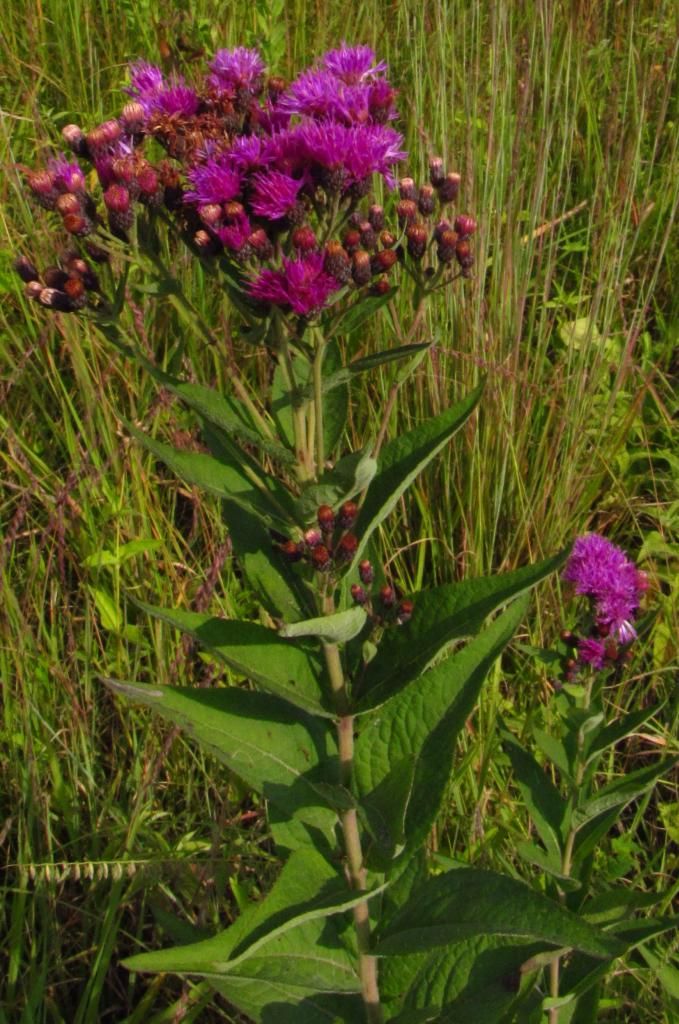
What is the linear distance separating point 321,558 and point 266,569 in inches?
7.8

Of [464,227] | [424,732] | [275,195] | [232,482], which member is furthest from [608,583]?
[275,195]

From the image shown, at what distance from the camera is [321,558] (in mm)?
1311

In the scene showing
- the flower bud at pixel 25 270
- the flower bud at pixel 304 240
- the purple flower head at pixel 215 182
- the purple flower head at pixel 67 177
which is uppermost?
the purple flower head at pixel 215 182

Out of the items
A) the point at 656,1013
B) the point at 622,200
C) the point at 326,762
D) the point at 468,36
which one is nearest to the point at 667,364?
the point at 622,200

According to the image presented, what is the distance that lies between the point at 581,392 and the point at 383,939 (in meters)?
1.54

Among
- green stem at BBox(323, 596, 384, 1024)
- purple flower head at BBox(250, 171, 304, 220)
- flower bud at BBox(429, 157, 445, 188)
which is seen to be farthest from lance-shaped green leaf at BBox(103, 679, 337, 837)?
flower bud at BBox(429, 157, 445, 188)

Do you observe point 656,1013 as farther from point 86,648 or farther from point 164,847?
point 86,648

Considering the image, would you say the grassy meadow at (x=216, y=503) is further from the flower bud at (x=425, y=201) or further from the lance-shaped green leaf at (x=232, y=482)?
the flower bud at (x=425, y=201)

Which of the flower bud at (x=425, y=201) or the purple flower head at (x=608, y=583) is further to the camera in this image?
the purple flower head at (x=608, y=583)

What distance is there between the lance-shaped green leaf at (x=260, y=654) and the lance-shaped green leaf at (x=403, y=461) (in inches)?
6.2

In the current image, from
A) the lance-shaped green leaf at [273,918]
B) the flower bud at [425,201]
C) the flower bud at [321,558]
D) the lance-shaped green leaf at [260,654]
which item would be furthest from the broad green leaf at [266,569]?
the flower bud at [425,201]

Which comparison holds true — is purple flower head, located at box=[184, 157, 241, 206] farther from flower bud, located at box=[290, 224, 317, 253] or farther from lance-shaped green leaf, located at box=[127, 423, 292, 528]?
lance-shaped green leaf, located at box=[127, 423, 292, 528]

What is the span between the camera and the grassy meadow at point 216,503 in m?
2.04

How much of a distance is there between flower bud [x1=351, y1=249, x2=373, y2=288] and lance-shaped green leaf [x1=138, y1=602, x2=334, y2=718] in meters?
0.45
